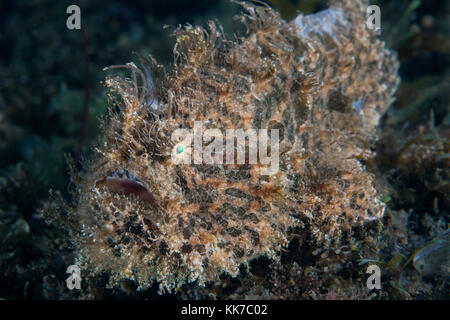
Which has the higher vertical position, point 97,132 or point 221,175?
point 97,132

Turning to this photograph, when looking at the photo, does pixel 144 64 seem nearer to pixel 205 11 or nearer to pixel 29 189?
pixel 29 189

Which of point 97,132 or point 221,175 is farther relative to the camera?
point 97,132

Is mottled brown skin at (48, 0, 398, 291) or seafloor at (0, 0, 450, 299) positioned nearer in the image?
mottled brown skin at (48, 0, 398, 291)

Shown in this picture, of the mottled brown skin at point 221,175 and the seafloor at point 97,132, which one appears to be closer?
the mottled brown skin at point 221,175
